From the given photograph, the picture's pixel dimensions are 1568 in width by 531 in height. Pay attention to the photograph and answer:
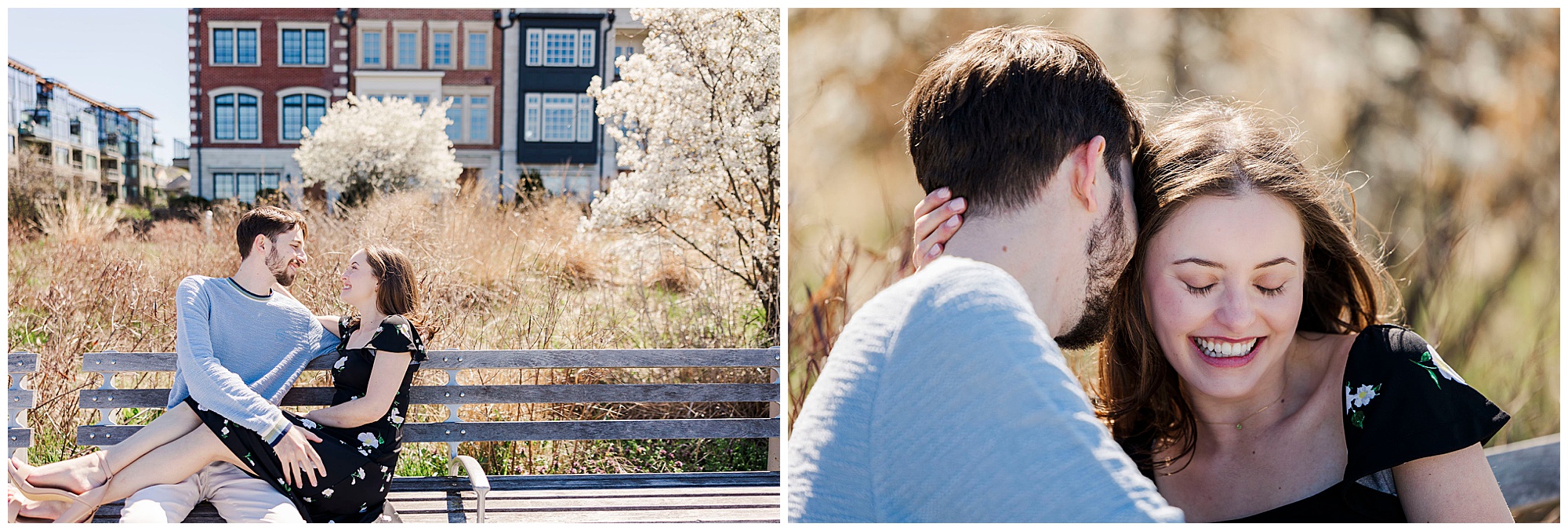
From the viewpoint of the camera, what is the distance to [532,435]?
11.9ft

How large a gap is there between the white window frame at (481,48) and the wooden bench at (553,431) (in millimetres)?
15538

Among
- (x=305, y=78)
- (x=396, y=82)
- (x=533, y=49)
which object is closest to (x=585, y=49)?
(x=533, y=49)

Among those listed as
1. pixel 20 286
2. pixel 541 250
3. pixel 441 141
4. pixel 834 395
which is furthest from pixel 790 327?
pixel 441 141

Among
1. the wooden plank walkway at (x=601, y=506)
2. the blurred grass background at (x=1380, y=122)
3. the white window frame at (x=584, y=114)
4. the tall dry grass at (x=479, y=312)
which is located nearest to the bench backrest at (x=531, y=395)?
the wooden plank walkway at (x=601, y=506)

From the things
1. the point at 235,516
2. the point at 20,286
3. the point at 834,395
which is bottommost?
the point at 235,516

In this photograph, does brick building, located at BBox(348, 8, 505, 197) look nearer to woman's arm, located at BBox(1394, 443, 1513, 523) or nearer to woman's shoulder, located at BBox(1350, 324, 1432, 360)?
woman's shoulder, located at BBox(1350, 324, 1432, 360)

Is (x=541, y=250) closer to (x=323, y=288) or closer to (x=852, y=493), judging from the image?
(x=323, y=288)

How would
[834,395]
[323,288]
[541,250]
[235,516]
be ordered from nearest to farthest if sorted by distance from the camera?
[834,395] → [235,516] → [323,288] → [541,250]

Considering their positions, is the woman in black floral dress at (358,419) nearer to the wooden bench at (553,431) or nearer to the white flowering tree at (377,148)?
the wooden bench at (553,431)

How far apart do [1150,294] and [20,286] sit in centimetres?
564

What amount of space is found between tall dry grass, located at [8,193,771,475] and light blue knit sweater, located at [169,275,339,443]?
0.89 meters

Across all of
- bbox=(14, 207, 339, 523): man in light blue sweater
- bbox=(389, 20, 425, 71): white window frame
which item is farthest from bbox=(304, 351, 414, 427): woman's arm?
bbox=(389, 20, 425, 71): white window frame

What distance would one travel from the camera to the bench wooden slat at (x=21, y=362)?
319cm

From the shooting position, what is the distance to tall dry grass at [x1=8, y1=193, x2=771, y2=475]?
4309mm
